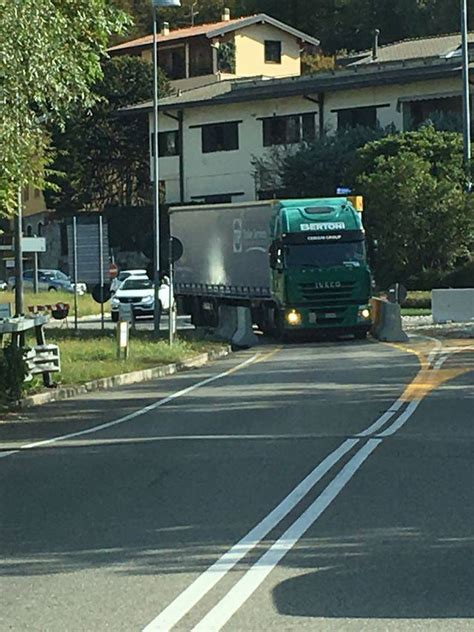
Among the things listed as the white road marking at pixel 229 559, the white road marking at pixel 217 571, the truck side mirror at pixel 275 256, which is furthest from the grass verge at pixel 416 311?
the white road marking at pixel 229 559

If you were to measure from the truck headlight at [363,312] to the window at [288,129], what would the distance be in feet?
94.0

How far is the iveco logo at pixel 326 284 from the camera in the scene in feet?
119

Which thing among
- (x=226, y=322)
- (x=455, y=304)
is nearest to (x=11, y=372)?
(x=226, y=322)

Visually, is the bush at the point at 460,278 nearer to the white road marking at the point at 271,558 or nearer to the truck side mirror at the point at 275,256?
the truck side mirror at the point at 275,256

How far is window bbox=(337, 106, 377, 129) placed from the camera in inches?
2504

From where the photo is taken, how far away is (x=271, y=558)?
9.34 metres

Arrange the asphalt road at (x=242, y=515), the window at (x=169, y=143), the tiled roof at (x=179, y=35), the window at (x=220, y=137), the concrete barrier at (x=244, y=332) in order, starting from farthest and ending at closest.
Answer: the tiled roof at (x=179, y=35) < the window at (x=169, y=143) < the window at (x=220, y=137) < the concrete barrier at (x=244, y=332) < the asphalt road at (x=242, y=515)

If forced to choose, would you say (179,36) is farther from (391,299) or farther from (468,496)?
(468,496)

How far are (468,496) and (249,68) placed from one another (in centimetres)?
7359

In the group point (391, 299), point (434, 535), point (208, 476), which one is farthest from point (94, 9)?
point (391, 299)

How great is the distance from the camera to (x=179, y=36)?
8275 cm

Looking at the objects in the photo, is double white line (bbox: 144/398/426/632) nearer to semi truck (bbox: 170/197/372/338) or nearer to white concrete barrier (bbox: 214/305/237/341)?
semi truck (bbox: 170/197/372/338)

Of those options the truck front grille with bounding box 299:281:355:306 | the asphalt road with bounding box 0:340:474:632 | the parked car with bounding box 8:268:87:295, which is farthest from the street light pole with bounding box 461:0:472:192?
the asphalt road with bounding box 0:340:474:632

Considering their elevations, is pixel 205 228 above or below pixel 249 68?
below
